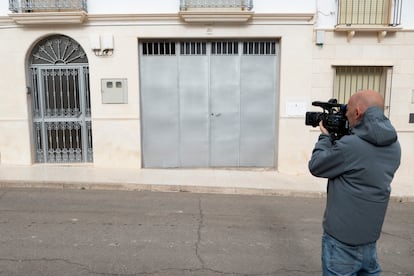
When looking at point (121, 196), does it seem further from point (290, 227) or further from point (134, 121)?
point (290, 227)

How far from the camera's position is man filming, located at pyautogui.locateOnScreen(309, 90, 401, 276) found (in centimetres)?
217

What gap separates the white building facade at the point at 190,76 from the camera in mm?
7707

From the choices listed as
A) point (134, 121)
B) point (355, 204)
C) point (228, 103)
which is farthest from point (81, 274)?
point (228, 103)

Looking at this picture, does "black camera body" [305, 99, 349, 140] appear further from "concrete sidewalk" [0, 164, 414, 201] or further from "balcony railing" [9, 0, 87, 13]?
"balcony railing" [9, 0, 87, 13]

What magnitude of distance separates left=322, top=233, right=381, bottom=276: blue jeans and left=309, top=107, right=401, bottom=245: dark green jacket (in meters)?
0.05

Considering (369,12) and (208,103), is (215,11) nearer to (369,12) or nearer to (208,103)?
(208,103)

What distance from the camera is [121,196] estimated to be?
6.38 meters

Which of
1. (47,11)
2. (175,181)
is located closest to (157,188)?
(175,181)

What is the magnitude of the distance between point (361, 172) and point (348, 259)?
1.86ft

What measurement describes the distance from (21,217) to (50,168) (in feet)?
10.1

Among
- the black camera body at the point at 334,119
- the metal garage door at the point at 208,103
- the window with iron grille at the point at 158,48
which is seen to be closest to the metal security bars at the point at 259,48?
the metal garage door at the point at 208,103

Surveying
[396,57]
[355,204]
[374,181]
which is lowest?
[355,204]

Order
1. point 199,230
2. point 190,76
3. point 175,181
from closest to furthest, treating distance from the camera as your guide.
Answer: point 199,230
point 175,181
point 190,76

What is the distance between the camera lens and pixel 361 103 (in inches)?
87.7
